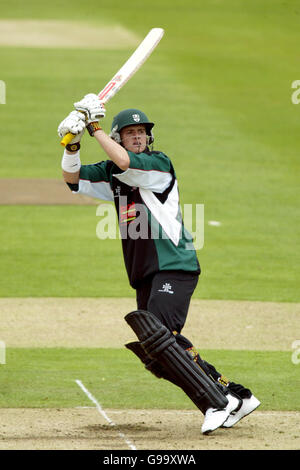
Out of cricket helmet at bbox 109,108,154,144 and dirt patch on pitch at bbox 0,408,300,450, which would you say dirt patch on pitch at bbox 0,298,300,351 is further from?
cricket helmet at bbox 109,108,154,144

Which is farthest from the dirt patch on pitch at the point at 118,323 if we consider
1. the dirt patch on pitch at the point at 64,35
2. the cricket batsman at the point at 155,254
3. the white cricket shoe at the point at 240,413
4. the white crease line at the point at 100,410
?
the dirt patch on pitch at the point at 64,35

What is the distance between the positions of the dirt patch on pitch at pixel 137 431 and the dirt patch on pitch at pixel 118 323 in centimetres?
265

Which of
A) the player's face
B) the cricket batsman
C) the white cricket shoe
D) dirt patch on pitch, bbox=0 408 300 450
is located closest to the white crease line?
dirt patch on pitch, bbox=0 408 300 450

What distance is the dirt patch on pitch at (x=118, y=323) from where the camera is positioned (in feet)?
31.5

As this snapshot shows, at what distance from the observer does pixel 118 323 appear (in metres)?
10.4

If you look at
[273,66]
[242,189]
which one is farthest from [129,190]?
[273,66]

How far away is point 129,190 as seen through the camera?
20.9ft

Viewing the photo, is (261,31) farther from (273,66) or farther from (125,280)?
(125,280)

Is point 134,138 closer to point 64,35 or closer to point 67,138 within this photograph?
point 67,138

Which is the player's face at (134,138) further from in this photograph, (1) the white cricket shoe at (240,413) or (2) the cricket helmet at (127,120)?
(1) the white cricket shoe at (240,413)

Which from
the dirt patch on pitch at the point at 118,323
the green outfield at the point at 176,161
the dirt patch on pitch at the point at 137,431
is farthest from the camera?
the dirt patch on pitch at the point at 118,323

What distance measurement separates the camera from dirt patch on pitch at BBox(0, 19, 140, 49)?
2847 centimetres

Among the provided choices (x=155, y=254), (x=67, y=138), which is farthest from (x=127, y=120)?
(x=155, y=254)

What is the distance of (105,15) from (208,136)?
14.0 m
